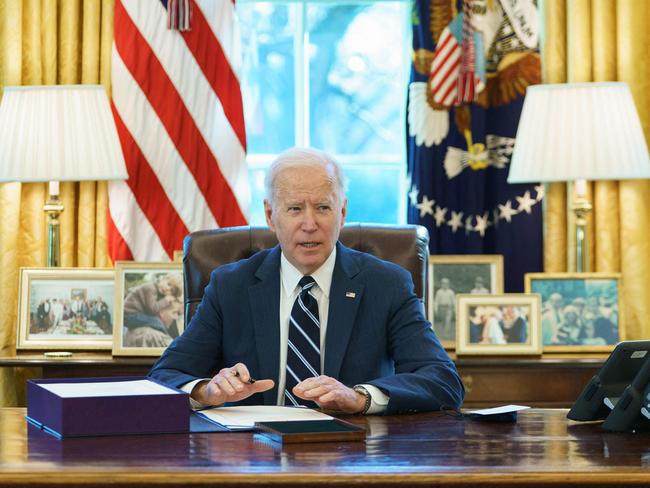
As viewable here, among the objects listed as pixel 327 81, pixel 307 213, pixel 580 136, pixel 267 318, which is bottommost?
pixel 267 318

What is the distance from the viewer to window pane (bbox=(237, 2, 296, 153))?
13.5 feet

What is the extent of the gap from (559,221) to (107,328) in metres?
1.72

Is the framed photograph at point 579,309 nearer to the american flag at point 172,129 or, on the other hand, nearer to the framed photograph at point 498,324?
the framed photograph at point 498,324

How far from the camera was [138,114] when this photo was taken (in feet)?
12.6

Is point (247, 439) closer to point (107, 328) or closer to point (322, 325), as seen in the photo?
point (322, 325)

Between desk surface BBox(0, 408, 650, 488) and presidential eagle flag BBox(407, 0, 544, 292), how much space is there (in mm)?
2081

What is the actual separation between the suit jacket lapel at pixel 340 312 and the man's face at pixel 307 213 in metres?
0.07

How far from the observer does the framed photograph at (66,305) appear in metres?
3.59

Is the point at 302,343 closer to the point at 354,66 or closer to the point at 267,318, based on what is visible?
the point at 267,318

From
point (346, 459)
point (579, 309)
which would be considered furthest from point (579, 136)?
point (346, 459)

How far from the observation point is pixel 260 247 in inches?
114

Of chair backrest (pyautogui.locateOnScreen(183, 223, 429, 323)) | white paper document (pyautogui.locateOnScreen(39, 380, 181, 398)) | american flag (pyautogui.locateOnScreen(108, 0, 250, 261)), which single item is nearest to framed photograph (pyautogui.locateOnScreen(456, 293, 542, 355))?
chair backrest (pyautogui.locateOnScreen(183, 223, 429, 323))

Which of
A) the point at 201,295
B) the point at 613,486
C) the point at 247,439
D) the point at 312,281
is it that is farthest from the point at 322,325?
the point at 613,486

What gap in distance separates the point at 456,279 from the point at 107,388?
1.98 m
